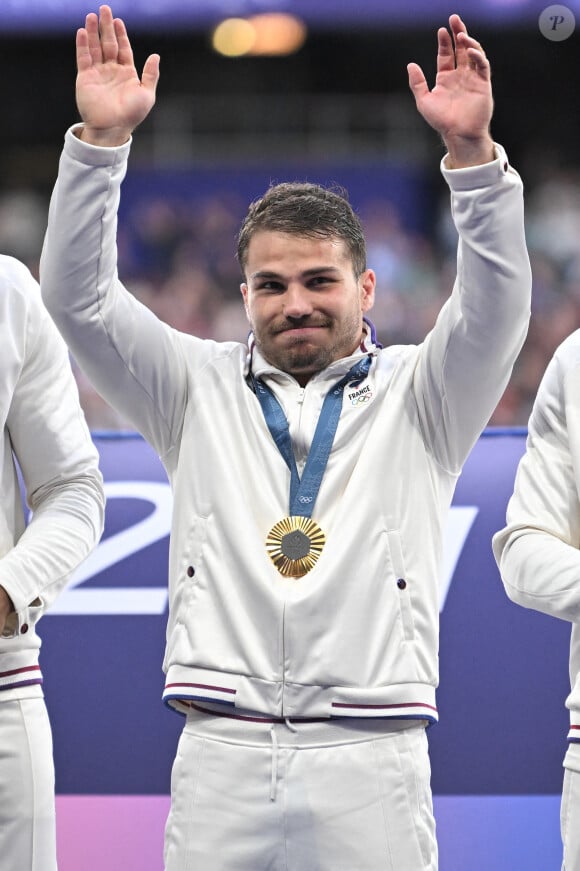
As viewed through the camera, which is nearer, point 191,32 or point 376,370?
point 376,370

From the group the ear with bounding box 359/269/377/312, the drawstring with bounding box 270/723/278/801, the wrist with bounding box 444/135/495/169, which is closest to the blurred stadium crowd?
the ear with bounding box 359/269/377/312

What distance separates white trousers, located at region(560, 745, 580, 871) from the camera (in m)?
2.44

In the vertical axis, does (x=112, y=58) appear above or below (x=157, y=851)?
above

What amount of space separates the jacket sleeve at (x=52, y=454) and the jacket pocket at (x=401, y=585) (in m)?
0.69

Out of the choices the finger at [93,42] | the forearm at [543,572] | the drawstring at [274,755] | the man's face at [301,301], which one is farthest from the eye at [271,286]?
the drawstring at [274,755]

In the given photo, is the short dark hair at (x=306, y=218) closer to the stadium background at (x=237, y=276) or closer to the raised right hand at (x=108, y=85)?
the raised right hand at (x=108, y=85)

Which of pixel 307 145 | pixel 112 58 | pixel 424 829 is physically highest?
pixel 307 145

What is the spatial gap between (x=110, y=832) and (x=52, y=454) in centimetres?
129

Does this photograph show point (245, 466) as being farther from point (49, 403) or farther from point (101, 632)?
point (101, 632)

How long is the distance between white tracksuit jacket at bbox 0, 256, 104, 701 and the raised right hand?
0.42 m

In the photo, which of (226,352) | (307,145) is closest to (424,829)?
(226,352)

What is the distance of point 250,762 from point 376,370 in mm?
900

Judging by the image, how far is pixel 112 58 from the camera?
2.72 m

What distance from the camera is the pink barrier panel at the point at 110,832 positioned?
3529 millimetres
